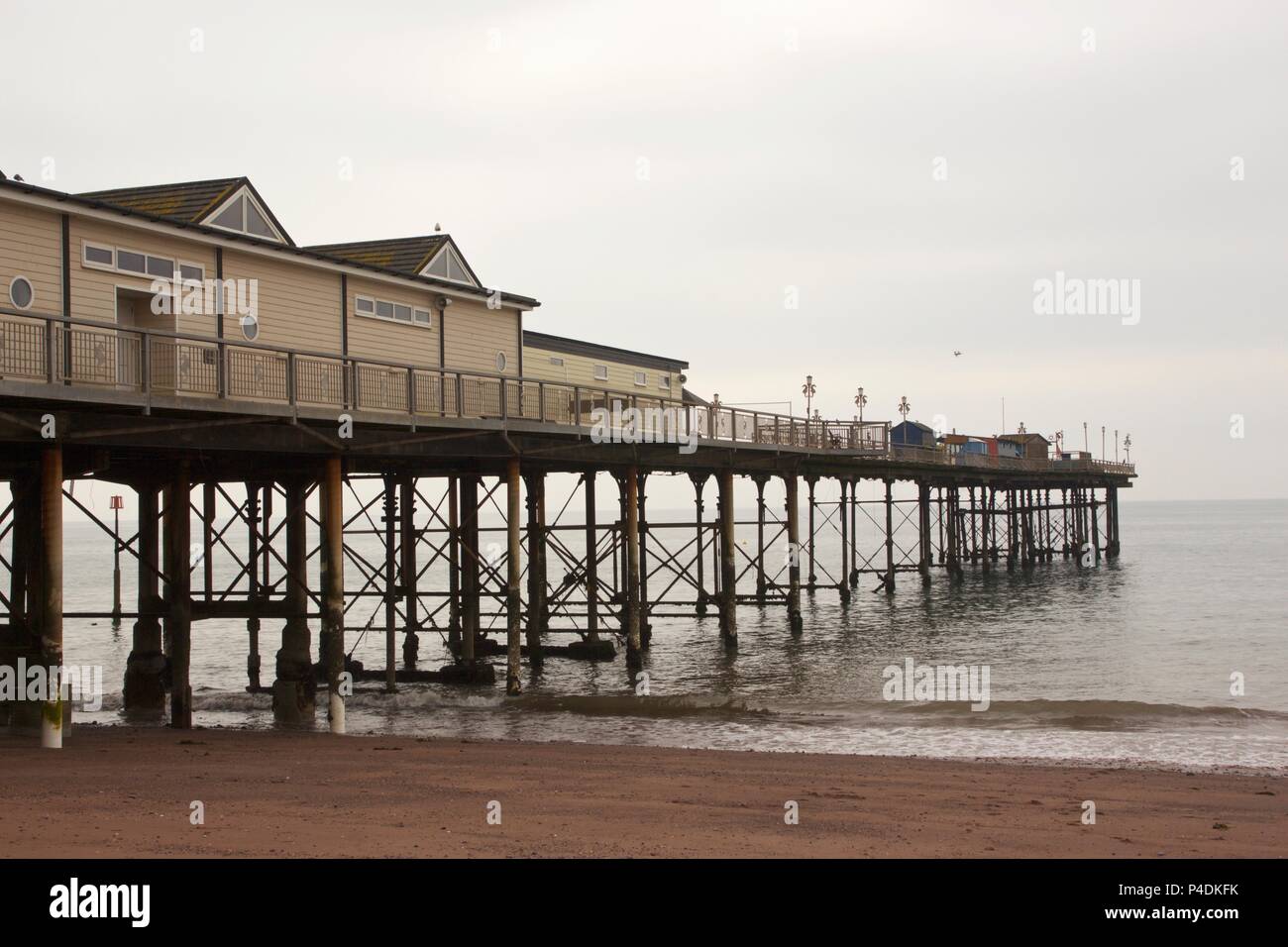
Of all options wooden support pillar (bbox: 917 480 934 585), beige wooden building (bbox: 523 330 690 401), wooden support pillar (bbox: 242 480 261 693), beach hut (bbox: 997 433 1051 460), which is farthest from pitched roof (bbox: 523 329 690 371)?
beach hut (bbox: 997 433 1051 460)

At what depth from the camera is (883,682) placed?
27.6 metres

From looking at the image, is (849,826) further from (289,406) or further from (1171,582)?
(1171,582)

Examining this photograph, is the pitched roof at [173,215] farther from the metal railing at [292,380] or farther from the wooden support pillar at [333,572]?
the wooden support pillar at [333,572]

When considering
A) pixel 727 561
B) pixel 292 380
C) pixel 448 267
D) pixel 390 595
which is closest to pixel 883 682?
pixel 727 561

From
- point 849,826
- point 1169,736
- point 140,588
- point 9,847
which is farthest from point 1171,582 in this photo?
point 9,847

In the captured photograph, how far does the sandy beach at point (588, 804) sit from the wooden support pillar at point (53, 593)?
1.25 ft

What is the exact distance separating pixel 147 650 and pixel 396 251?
8.86 meters

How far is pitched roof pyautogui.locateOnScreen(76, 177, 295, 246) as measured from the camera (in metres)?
20.2

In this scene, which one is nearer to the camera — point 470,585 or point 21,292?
point 21,292

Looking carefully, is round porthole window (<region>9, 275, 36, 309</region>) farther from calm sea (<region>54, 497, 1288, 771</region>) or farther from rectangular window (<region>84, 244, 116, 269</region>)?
calm sea (<region>54, 497, 1288, 771</region>)

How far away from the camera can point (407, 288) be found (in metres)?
23.8

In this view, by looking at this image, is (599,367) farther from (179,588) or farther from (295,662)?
(179,588)

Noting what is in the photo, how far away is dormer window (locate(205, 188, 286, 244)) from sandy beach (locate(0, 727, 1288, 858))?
833 cm

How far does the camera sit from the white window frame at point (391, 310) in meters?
22.5
